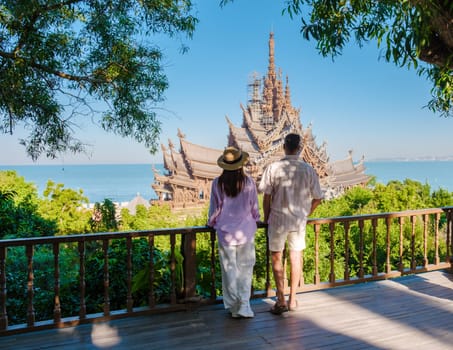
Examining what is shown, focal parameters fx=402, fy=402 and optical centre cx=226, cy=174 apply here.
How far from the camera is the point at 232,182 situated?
2668 mm

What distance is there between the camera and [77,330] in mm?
2578

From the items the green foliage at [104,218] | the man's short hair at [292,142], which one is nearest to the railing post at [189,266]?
the man's short hair at [292,142]

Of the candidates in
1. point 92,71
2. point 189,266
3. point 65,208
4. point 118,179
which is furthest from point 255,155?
point 118,179

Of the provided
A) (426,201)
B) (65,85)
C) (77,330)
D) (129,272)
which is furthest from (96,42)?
(426,201)

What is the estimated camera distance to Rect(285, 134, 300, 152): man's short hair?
8.76ft

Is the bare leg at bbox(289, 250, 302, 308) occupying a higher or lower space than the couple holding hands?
lower

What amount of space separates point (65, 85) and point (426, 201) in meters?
18.2

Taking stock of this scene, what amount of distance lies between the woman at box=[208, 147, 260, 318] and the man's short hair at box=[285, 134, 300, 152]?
29cm

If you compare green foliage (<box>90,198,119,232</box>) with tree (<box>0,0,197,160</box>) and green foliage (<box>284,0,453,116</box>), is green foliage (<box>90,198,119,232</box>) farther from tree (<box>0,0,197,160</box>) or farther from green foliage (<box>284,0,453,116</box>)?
green foliage (<box>284,0,453,116</box>)

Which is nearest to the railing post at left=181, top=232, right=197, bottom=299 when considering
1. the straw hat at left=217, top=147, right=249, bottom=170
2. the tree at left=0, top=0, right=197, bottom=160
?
the straw hat at left=217, top=147, right=249, bottom=170

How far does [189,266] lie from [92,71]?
2538mm

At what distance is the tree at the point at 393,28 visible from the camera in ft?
7.84

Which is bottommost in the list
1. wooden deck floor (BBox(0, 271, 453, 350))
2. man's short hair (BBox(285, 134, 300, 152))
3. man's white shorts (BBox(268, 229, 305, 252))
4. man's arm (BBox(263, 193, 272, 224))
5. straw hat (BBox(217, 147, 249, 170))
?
wooden deck floor (BBox(0, 271, 453, 350))

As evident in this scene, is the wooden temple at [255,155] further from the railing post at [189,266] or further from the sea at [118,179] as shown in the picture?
the railing post at [189,266]
